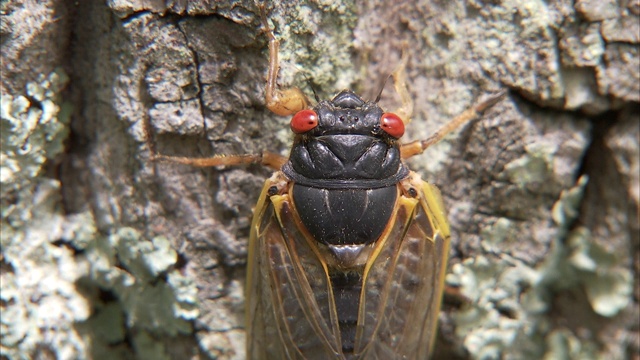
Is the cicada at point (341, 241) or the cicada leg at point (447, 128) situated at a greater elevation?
the cicada leg at point (447, 128)

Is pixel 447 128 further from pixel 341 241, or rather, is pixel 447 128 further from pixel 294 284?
pixel 294 284

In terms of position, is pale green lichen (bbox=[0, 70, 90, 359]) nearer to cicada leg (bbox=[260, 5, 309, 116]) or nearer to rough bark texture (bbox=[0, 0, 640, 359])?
rough bark texture (bbox=[0, 0, 640, 359])

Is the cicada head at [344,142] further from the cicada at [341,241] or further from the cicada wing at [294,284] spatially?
the cicada wing at [294,284]

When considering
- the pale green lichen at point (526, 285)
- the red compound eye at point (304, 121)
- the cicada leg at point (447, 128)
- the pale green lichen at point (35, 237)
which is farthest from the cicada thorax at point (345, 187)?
the pale green lichen at point (35, 237)

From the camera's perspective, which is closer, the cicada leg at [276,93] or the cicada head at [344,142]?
the cicada leg at [276,93]

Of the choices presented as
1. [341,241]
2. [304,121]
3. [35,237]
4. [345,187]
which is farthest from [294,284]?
[35,237]

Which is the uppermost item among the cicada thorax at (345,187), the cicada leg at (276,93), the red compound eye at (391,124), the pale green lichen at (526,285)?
the cicada leg at (276,93)

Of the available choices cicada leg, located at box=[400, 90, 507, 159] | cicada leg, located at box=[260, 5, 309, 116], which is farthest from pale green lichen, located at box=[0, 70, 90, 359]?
cicada leg, located at box=[400, 90, 507, 159]
